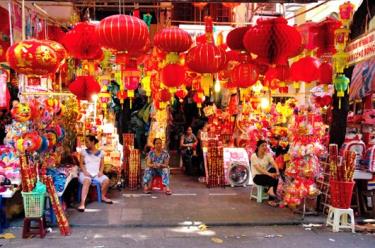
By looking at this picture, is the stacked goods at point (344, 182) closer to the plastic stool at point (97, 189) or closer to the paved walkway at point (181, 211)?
the paved walkway at point (181, 211)

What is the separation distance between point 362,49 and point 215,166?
564cm

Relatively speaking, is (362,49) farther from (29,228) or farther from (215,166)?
(29,228)

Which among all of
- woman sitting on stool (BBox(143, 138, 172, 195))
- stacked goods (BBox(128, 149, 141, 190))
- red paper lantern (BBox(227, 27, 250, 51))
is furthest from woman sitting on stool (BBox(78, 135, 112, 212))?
red paper lantern (BBox(227, 27, 250, 51))

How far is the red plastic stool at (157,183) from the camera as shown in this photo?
10742 mm

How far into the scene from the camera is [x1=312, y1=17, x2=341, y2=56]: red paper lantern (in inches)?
277

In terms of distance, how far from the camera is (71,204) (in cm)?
903

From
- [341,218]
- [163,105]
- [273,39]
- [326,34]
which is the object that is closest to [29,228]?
[273,39]

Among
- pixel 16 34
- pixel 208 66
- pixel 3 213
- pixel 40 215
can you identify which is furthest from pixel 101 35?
pixel 3 213

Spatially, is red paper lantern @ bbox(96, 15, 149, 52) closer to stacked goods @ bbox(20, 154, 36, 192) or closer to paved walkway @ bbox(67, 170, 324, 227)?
stacked goods @ bbox(20, 154, 36, 192)

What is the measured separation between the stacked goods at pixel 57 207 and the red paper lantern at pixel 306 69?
15.2ft

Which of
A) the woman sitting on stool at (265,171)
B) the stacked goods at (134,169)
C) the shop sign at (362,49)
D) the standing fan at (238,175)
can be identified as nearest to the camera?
the shop sign at (362,49)

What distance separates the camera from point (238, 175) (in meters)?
11.6

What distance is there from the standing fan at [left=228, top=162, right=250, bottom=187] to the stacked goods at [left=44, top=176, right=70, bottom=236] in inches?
211

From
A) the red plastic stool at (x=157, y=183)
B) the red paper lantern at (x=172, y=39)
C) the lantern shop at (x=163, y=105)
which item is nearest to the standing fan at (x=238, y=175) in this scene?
the lantern shop at (x=163, y=105)
